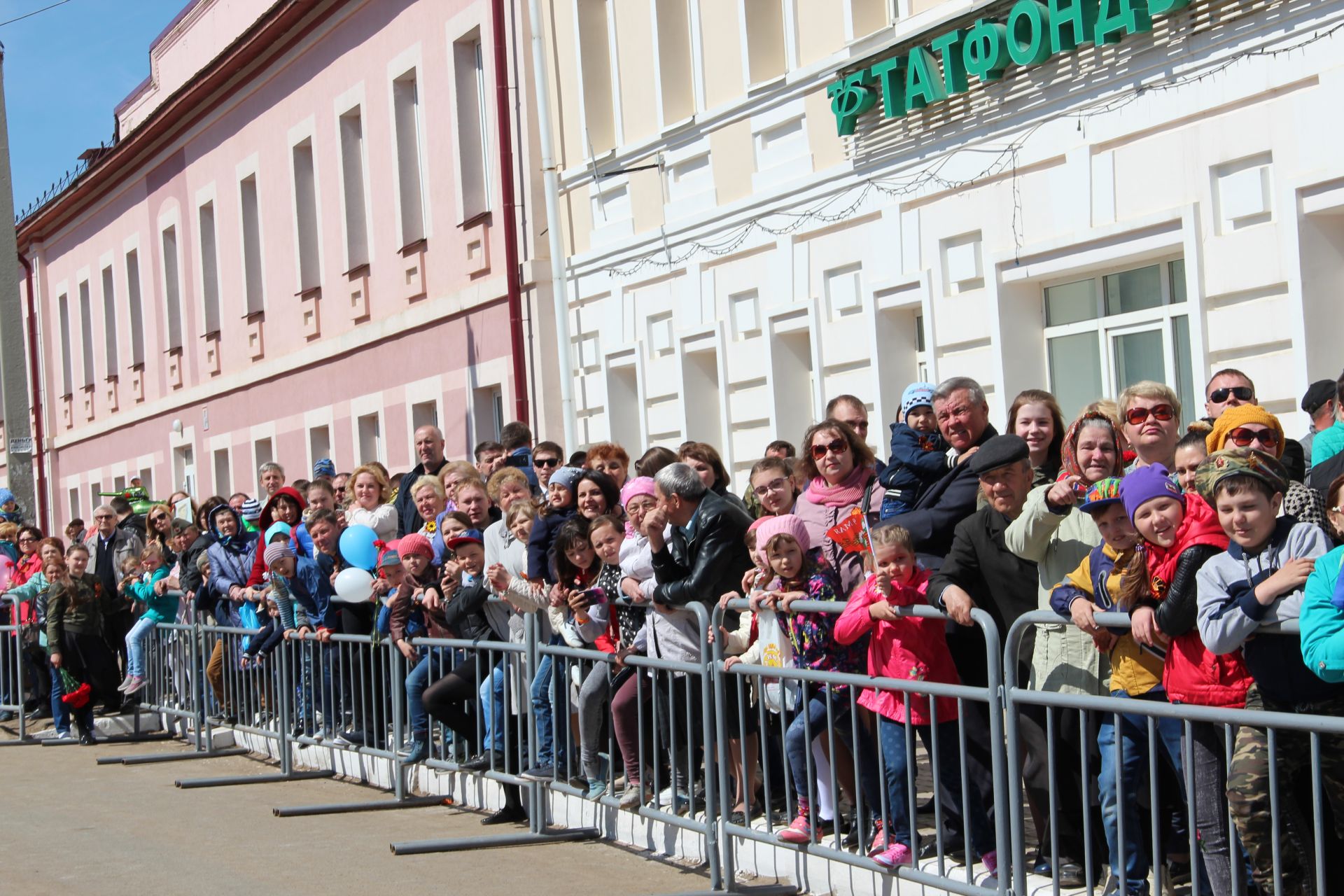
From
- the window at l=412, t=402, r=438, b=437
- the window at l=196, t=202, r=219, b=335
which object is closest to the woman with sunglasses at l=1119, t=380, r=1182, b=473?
the window at l=412, t=402, r=438, b=437

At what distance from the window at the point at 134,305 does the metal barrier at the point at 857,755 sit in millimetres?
27846

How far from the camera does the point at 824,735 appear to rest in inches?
270

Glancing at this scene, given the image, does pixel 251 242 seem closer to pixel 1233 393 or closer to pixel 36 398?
pixel 36 398

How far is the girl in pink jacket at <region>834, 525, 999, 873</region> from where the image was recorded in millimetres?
6129

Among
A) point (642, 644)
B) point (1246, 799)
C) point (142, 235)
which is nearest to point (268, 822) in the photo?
point (642, 644)

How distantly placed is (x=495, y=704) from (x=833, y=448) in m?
2.45

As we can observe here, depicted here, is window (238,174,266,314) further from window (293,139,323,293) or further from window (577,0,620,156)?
window (577,0,620,156)

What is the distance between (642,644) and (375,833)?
228 centimetres

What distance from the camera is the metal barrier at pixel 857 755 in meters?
5.87

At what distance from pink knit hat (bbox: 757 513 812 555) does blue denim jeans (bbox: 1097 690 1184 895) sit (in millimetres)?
1921

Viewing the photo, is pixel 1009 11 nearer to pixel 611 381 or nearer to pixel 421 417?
pixel 611 381

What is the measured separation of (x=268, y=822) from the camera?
9.71 m

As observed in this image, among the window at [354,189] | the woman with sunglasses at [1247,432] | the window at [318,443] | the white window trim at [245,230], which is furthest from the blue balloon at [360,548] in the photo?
the white window trim at [245,230]

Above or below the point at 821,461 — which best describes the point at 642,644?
below
